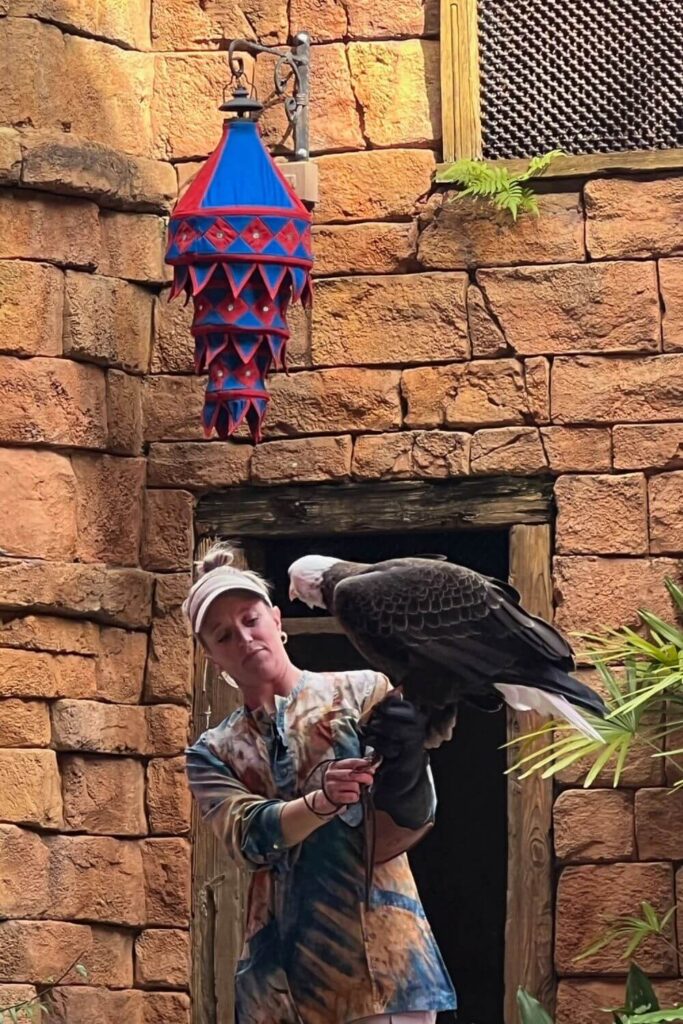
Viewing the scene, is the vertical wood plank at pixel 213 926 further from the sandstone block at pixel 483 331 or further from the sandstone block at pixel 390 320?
the sandstone block at pixel 483 331

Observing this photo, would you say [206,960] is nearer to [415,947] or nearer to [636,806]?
[636,806]

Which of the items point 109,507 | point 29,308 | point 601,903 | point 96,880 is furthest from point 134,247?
point 601,903

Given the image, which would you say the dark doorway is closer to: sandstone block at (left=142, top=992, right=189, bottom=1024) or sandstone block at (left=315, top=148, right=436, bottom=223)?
sandstone block at (left=142, top=992, right=189, bottom=1024)

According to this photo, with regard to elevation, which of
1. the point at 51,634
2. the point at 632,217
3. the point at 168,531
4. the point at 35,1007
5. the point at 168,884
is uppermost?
the point at 632,217

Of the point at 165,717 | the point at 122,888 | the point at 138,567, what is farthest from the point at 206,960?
the point at 138,567

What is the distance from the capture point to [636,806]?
250 inches

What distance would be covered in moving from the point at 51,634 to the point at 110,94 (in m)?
1.80

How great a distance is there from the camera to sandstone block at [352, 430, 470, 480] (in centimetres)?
664

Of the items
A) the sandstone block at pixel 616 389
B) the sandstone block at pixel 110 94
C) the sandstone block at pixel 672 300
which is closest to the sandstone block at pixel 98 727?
the sandstone block at pixel 616 389

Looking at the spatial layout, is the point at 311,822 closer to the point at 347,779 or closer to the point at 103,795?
the point at 347,779

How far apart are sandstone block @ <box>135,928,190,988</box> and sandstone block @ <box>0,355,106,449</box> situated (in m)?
1.60

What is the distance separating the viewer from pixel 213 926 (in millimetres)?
6652

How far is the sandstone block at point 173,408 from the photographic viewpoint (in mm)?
6836

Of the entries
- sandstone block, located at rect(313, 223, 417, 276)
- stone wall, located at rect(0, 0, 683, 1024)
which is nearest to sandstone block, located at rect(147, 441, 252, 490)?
stone wall, located at rect(0, 0, 683, 1024)
